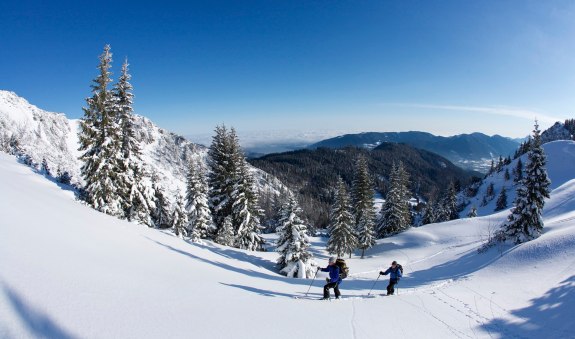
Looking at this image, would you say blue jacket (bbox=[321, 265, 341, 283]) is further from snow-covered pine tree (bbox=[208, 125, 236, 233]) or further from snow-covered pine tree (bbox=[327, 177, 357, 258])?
snow-covered pine tree (bbox=[327, 177, 357, 258])

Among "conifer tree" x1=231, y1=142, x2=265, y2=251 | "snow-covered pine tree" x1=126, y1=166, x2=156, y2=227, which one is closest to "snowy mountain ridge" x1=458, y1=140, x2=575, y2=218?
"conifer tree" x1=231, y1=142, x2=265, y2=251

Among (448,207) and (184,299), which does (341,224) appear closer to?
(184,299)

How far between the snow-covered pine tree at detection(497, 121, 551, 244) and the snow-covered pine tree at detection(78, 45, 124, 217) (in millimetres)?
32401

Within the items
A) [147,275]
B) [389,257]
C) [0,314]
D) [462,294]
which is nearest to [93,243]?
[147,275]

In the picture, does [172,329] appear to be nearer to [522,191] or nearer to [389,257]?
[522,191]

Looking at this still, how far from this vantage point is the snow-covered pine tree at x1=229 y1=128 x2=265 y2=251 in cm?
2978

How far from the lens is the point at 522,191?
86.5ft

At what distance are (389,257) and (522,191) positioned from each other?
19007mm

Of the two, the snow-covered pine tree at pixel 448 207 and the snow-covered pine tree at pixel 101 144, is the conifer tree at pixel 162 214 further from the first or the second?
the snow-covered pine tree at pixel 448 207

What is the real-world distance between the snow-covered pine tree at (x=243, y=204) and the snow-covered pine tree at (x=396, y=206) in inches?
1112

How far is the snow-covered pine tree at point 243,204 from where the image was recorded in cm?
2978

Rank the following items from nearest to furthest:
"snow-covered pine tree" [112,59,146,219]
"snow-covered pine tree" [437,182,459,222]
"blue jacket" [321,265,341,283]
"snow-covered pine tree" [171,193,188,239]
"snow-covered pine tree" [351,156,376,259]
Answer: "blue jacket" [321,265,341,283] → "snow-covered pine tree" [112,59,146,219] → "snow-covered pine tree" [171,193,188,239] → "snow-covered pine tree" [351,156,376,259] → "snow-covered pine tree" [437,182,459,222]

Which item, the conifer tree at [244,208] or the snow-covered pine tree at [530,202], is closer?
the snow-covered pine tree at [530,202]

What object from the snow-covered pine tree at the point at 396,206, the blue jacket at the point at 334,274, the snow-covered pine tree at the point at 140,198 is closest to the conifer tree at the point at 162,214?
the snow-covered pine tree at the point at 140,198
